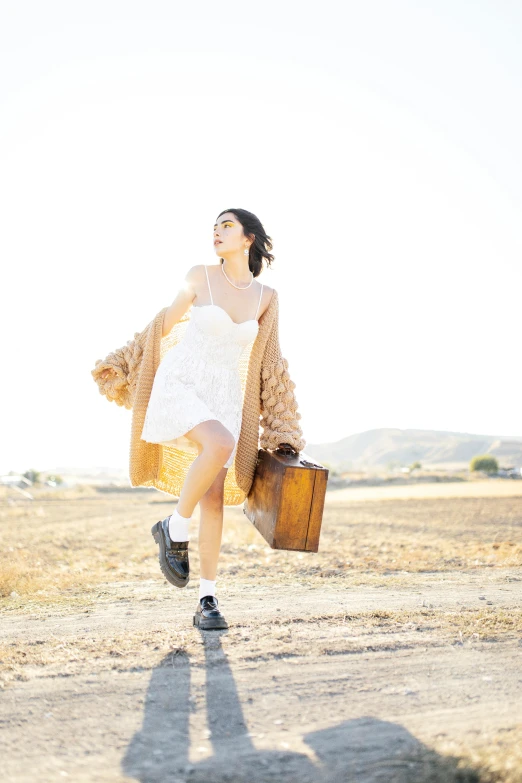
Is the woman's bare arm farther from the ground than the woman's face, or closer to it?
closer to it

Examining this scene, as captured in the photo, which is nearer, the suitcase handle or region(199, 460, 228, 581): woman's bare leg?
the suitcase handle

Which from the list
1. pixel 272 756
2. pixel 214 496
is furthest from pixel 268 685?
pixel 214 496

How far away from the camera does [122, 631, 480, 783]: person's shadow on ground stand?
2141 mm

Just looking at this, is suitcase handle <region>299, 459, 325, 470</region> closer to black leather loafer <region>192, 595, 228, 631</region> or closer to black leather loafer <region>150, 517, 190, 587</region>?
black leather loafer <region>150, 517, 190, 587</region>

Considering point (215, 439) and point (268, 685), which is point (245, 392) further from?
point (268, 685)

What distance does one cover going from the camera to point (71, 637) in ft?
12.6

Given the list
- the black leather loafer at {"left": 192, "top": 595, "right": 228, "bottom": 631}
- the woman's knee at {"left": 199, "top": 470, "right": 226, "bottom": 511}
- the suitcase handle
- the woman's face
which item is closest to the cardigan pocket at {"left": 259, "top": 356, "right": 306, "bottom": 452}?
the suitcase handle

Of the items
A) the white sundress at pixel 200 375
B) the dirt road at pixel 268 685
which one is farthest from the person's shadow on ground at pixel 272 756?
the white sundress at pixel 200 375

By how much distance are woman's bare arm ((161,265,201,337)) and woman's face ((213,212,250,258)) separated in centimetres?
20

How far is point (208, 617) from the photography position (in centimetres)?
401

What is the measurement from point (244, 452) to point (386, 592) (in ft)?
5.61

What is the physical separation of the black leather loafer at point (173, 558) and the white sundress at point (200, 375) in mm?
532

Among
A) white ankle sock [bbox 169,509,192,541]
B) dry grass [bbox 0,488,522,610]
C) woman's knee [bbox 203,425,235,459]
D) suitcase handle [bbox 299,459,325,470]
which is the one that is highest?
woman's knee [bbox 203,425,235,459]

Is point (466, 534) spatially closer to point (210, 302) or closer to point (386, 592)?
point (386, 592)
